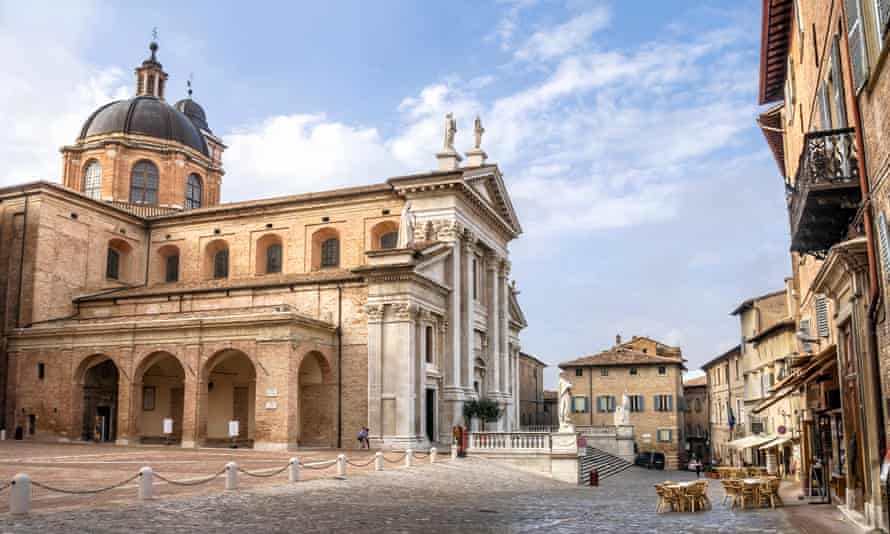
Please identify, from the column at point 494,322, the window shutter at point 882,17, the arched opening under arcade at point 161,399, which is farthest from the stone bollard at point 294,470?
the column at point 494,322

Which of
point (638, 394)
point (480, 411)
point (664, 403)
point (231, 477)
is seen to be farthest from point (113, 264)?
point (664, 403)

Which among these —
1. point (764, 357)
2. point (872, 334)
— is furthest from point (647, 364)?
point (872, 334)

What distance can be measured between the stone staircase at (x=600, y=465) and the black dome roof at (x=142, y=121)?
1139 inches

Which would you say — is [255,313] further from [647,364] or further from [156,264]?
[647,364]

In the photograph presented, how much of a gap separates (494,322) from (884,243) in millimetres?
30754

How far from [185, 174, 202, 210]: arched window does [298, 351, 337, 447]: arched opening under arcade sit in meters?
18.7

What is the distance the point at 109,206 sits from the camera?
3966 centimetres

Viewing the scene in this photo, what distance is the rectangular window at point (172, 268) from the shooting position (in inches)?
1639

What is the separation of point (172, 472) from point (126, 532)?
915 cm

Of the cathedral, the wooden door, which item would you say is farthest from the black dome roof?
the wooden door

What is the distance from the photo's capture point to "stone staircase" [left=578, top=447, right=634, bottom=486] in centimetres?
2742

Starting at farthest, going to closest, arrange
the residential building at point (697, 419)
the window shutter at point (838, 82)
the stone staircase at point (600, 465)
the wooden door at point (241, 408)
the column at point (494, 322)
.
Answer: the residential building at point (697, 419) < the column at point (494, 322) < the wooden door at point (241, 408) < the stone staircase at point (600, 465) < the window shutter at point (838, 82)

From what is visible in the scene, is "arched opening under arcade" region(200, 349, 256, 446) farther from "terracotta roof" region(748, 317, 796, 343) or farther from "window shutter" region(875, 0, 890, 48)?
"window shutter" region(875, 0, 890, 48)

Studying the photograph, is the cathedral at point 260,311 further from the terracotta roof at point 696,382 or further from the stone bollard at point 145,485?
the terracotta roof at point 696,382
